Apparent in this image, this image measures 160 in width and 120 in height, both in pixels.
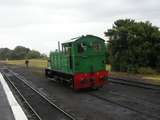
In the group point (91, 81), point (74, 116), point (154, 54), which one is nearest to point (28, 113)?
point (74, 116)

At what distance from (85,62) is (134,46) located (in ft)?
43.1

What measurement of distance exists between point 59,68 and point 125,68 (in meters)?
11.4

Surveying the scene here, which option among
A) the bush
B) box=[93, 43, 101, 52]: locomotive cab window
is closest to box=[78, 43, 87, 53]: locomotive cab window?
box=[93, 43, 101, 52]: locomotive cab window

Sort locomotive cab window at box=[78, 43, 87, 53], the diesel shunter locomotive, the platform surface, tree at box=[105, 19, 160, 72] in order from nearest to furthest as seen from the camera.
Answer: the platform surface → the diesel shunter locomotive → locomotive cab window at box=[78, 43, 87, 53] → tree at box=[105, 19, 160, 72]

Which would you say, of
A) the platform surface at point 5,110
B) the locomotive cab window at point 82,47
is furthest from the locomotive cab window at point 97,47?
the platform surface at point 5,110

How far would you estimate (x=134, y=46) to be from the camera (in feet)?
110

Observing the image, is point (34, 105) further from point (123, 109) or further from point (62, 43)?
point (62, 43)

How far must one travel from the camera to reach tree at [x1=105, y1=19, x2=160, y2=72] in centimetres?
3275

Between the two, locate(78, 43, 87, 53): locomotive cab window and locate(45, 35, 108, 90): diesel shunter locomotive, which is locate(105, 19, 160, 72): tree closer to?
locate(45, 35, 108, 90): diesel shunter locomotive

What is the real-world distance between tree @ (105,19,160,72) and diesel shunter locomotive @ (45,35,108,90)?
1124 centimetres

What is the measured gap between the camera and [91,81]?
21516mm

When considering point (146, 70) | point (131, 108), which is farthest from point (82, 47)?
point (146, 70)

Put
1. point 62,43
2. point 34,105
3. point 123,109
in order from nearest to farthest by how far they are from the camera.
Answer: point 123,109 < point 34,105 < point 62,43

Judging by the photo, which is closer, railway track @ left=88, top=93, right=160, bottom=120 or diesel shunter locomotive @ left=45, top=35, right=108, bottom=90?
railway track @ left=88, top=93, right=160, bottom=120
